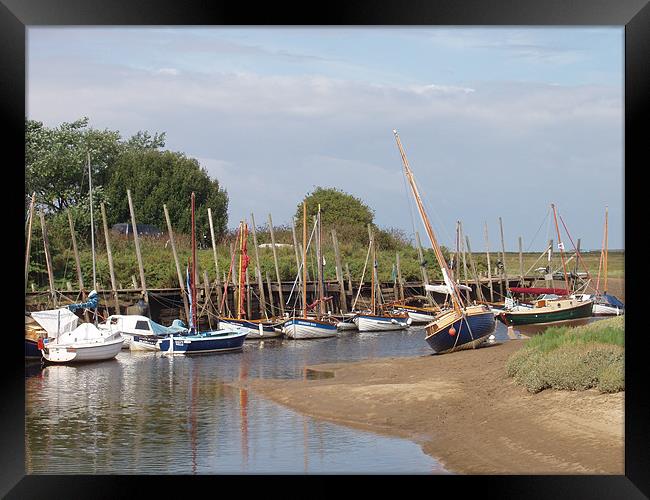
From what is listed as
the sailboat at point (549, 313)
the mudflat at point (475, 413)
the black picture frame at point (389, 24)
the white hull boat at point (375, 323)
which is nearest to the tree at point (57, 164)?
the white hull boat at point (375, 323)

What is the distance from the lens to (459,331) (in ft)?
80.9

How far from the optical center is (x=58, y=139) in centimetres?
4384

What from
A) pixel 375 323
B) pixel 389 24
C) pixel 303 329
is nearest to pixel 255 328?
pixel 303 329

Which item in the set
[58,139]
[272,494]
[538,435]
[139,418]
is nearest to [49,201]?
[58,139]

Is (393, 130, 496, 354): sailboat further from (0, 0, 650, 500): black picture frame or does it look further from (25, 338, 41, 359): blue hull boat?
(0, 0, 650, 500): black picture frame

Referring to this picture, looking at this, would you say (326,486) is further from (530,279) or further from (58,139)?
(530,279)

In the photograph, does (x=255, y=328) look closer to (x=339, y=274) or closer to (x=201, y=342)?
(x=201, y=342)

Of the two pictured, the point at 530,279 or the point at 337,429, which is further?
the point at 530,279

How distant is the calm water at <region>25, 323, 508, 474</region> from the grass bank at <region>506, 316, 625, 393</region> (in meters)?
2.39

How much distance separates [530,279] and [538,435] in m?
40.4

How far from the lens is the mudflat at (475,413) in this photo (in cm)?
1287

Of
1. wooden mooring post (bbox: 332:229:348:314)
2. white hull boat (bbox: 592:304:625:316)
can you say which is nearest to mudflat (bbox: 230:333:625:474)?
white hull boat (bbox: 592:304:625:316)
